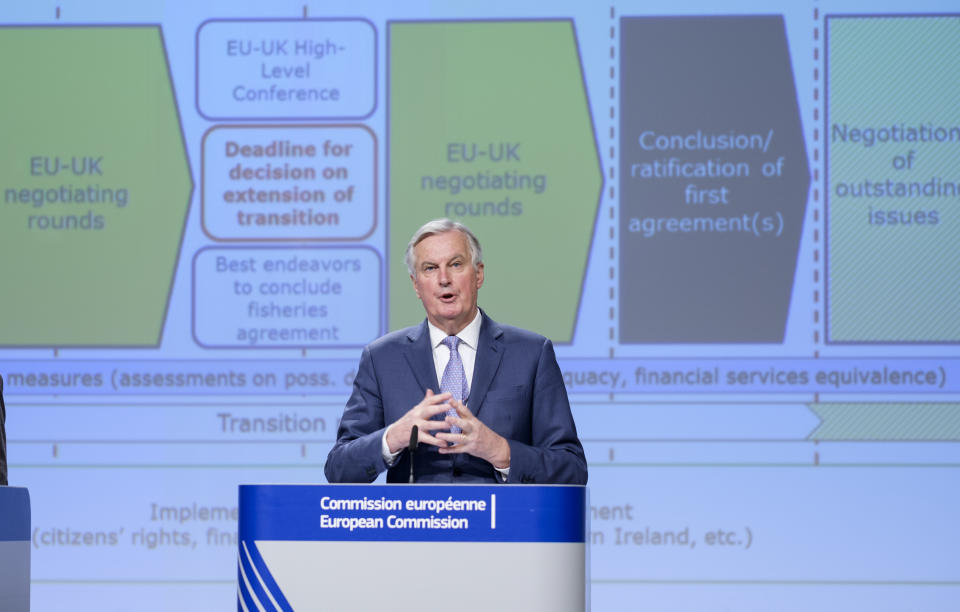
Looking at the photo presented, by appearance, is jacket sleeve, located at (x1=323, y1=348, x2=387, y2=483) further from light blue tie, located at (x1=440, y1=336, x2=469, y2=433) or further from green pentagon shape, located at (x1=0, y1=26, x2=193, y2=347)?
green pentagon shape, located at (x1=0, y1=26, x2=193, y2=347)

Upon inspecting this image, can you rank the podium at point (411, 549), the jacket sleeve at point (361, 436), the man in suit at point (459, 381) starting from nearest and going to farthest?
the podium at point (411, 549), the jacket sleeve at point (361, 436), the man in suit at point (459, 381)

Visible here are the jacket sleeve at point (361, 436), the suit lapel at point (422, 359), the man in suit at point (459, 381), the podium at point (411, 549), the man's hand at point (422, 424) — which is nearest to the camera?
the podium at point (411, 549)

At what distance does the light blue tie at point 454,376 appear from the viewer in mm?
2646

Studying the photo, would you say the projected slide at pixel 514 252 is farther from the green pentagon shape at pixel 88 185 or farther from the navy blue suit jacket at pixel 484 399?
the navy blue suit jacket at pixel 484 399

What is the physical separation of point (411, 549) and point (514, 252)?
2382 millimetres

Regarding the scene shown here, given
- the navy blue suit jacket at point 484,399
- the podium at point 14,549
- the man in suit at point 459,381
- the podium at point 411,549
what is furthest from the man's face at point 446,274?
the podium at point 14,549

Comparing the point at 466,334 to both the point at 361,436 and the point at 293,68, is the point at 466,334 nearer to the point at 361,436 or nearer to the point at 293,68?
the point at 361,436

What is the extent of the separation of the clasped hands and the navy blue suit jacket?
158 millimetres

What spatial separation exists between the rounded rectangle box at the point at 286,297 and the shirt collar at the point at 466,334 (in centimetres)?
A: 171

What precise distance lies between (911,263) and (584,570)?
2.65 m

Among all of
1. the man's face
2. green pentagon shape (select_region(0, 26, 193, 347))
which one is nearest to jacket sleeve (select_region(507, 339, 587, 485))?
the man's face

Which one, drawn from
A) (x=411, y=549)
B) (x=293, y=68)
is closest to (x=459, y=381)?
(x=411, y=549)

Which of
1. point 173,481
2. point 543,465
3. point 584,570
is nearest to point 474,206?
point 173,481

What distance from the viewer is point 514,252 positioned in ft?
14.4
